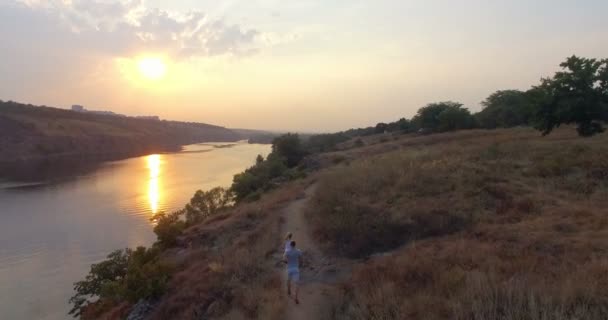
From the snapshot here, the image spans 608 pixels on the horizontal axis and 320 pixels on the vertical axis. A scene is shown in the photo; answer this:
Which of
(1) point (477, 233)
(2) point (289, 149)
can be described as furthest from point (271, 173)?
(1) point (477, 233)

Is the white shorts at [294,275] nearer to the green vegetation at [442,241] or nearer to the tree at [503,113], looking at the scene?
the green vegetation at [442,241]

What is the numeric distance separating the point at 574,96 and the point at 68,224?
39.6 metres

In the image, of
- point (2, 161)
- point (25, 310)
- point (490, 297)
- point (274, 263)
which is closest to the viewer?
point (490, 297)

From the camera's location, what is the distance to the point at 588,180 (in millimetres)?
15625

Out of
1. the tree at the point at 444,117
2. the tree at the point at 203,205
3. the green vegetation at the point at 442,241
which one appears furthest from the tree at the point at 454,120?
the tree at the point at 203,205

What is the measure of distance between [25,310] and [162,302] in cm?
1151

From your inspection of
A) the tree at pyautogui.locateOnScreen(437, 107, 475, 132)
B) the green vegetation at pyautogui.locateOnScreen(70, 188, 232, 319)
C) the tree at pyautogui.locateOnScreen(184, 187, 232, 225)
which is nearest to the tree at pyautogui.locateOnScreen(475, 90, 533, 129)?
the tree at pyautogui.locateOnScreen(437, 107, 475, 132)

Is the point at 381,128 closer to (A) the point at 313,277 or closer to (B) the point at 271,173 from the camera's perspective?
(B) the point at 271,173

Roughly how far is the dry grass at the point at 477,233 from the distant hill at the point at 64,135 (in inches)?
3738

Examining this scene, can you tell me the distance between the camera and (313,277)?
11070 millimetres

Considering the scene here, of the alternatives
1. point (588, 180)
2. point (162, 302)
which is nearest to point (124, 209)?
point (162, 302)

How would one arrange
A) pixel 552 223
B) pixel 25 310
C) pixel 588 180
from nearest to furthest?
pixel 552 223
pixel 588 180
pixel 25 310

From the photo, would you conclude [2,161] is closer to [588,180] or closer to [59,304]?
[59,304]

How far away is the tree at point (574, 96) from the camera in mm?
24391
